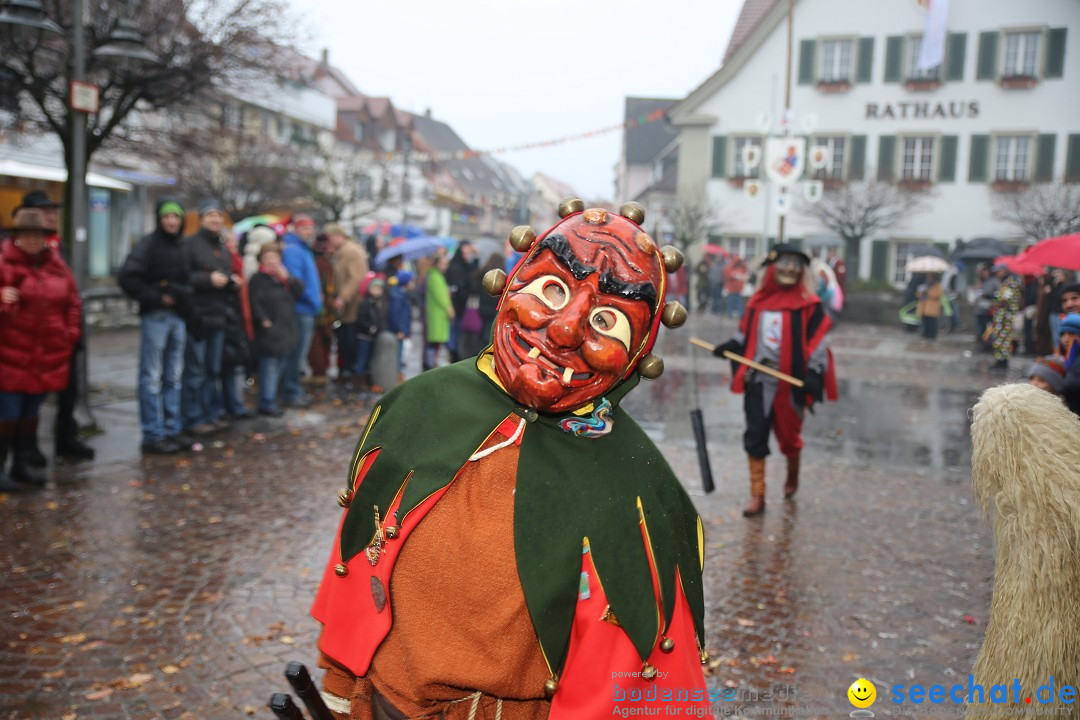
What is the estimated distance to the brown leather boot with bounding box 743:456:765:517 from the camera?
6.83 m

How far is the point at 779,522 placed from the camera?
677cm

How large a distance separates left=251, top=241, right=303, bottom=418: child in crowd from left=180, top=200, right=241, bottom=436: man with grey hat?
54cm

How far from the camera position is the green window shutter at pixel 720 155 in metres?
33.5

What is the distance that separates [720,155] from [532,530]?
32956 millimetres

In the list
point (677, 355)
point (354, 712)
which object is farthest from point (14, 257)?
point (677, 355)

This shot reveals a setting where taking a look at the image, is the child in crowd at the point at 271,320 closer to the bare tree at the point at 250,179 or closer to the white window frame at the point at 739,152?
the bare tree at the point at 250,179

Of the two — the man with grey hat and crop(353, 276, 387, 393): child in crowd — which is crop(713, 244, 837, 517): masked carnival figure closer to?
the man with grey hat

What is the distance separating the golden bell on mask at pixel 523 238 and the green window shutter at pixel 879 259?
31397 millimetres

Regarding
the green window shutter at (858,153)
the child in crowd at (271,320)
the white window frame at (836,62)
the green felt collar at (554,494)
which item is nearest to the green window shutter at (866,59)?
the white window frame at (836,62)

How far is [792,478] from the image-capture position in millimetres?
7332

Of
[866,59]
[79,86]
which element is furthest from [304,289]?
[866,59]

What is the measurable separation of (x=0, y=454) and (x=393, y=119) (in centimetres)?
4870

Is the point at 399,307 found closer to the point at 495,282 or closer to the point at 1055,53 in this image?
the point at 495,282

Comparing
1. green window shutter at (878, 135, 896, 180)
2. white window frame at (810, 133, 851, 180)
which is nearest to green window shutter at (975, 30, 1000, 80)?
green window shutter at (878, 135, 896, 180)
